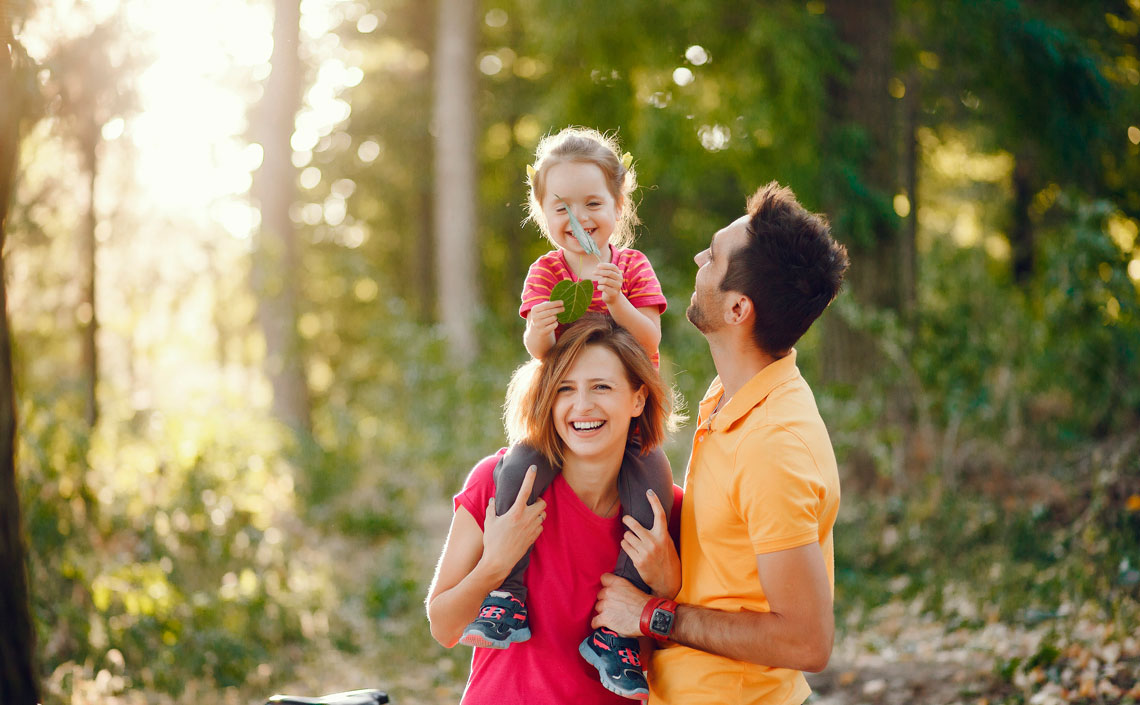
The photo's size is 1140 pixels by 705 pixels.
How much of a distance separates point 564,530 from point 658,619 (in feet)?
1.25

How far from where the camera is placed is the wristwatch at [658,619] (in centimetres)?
250

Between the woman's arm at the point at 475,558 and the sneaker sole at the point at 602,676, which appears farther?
the woman's arm at the point at 475,558

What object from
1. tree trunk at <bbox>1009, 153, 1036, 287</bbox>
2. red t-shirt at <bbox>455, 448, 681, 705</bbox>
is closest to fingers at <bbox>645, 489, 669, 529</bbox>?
red t-shirt at <bbox>455, 448, 681, 705</bbox>

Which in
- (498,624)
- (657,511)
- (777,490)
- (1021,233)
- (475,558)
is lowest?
(498,624)

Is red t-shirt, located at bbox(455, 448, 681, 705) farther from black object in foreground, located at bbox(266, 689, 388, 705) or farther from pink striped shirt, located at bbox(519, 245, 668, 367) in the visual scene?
pink striped shirt, located at bbox(519, 245, 668, 367)

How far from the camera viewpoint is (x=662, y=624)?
8.21 feet

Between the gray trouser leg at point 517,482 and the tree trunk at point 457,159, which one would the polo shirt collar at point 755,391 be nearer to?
the gray trouser leg at point 517,482

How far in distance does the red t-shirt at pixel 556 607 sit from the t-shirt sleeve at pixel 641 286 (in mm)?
706

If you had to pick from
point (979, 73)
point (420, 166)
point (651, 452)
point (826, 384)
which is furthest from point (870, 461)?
point (420, 166)

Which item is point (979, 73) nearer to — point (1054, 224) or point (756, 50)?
point (756, 50)

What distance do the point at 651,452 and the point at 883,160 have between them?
664 centimetres

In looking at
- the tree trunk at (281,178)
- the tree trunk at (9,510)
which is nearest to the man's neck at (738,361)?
the tree trunk at (9,510)

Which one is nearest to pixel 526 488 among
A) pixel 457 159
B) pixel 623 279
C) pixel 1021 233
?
pixel 623 279

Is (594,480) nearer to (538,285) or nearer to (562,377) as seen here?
(562,377)
